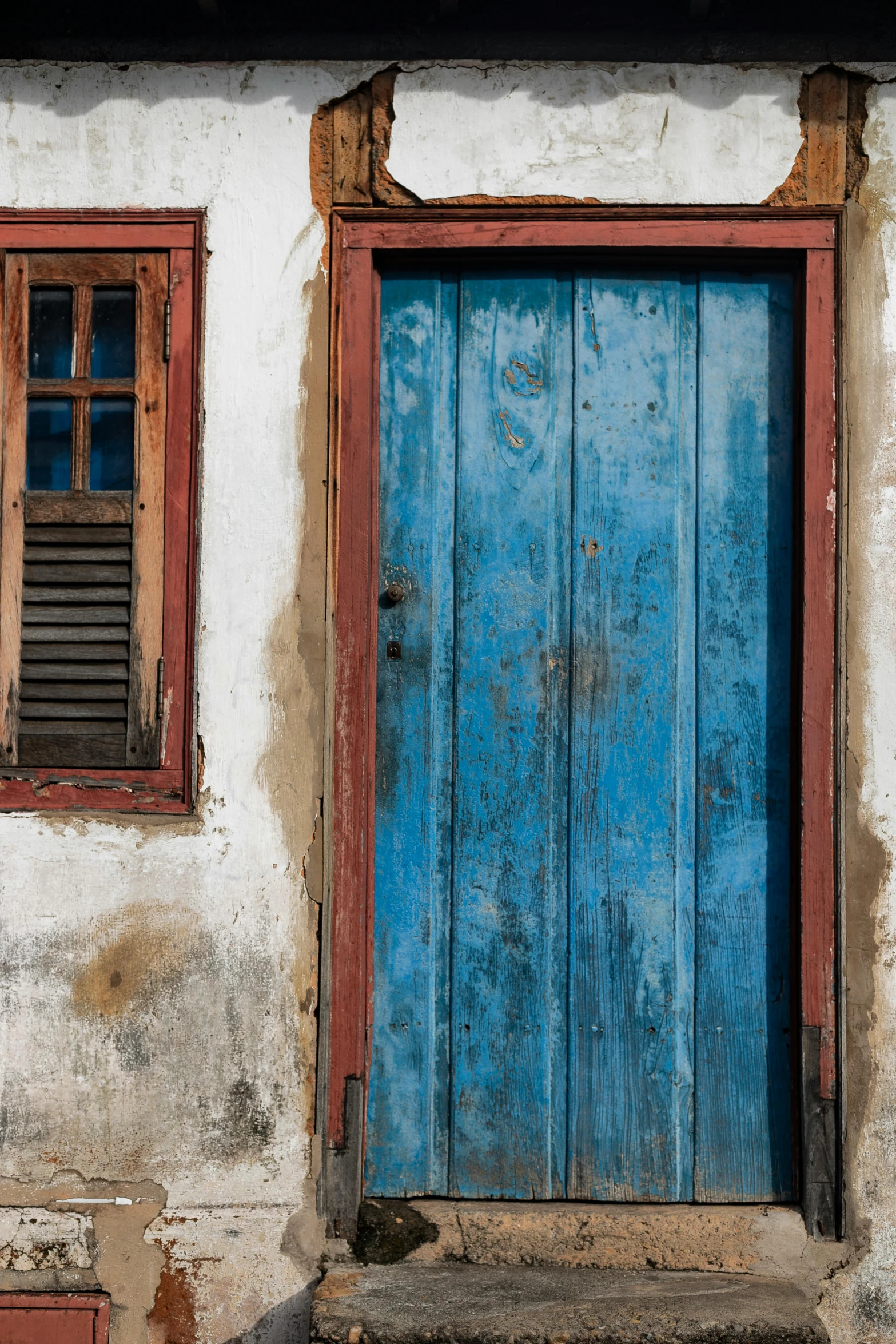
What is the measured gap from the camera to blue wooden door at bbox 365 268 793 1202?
2514 millimetres

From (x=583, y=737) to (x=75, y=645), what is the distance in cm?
126

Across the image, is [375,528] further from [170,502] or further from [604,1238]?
[604,1238]

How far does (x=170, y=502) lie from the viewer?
101 inches

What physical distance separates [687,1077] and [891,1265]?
0.58 m

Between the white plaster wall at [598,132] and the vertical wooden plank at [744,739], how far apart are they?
26 centimetres

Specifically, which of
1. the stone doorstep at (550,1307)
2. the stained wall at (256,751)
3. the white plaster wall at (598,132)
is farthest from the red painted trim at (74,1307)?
the white plaster wall at (598,132)

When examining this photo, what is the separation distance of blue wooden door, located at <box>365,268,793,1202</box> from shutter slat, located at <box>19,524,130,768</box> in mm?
640

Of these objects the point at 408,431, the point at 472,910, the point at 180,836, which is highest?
the point at 408,431

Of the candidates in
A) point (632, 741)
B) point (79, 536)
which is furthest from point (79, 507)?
point (632, 741)

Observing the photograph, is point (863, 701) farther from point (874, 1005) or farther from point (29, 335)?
point (29, 335)

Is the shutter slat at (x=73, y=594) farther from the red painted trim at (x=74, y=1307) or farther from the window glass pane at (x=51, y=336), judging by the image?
the red painted trim at (x=74, y=1307)

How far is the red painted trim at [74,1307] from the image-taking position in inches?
93.1

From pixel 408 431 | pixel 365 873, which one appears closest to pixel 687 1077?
pixel 365 873

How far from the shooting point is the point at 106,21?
2.59 meters
